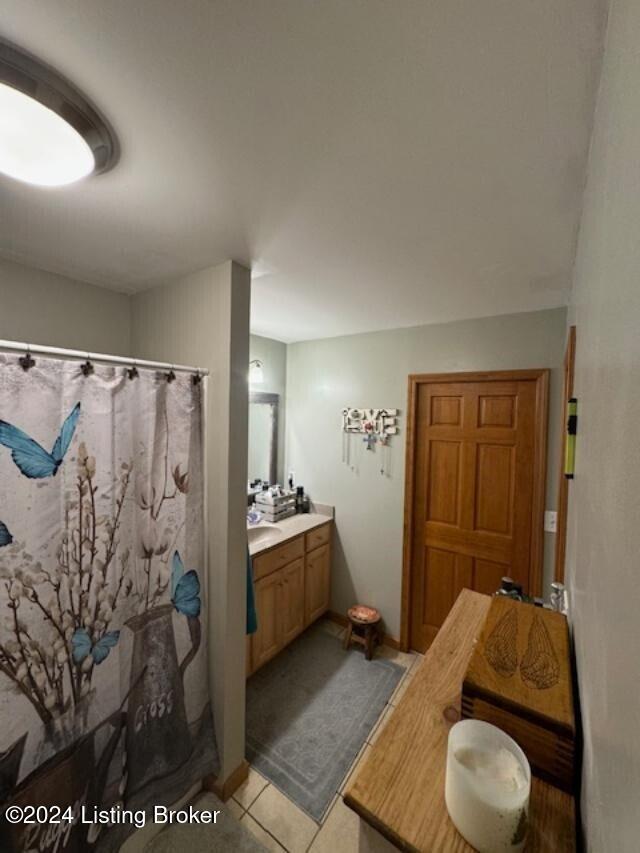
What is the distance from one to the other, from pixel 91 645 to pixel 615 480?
5.27ft

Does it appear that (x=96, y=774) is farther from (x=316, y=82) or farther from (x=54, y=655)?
(x=316, y=82)

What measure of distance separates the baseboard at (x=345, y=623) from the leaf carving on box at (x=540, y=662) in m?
1.89

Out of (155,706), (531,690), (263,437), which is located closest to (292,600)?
(155,706)

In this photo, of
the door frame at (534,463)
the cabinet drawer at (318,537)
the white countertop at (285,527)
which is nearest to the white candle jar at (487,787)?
the white countertop at (285,527)

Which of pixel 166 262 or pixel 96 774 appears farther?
pixel 166 262

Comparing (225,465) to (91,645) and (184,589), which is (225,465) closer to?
(184,589)

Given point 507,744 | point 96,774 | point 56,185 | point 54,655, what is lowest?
point 96,774

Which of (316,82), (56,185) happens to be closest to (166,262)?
(56,185)

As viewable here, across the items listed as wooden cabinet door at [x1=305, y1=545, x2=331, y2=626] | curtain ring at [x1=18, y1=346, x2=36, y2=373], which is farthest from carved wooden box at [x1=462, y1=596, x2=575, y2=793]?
wooden cabinet door at [x1=305, y1=545, x2=331, y2=626]

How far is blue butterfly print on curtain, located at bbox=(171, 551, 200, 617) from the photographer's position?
146cm

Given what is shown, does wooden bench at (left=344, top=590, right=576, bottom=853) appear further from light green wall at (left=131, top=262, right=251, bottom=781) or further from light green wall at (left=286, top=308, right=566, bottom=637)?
light green wall at (left=286, top=308, right=566, bottom=637)

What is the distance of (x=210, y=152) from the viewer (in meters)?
0.89

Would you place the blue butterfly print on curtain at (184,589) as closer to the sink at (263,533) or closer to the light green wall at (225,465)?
the light green wall at (225,465)

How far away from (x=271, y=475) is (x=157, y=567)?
1671 millimetres
